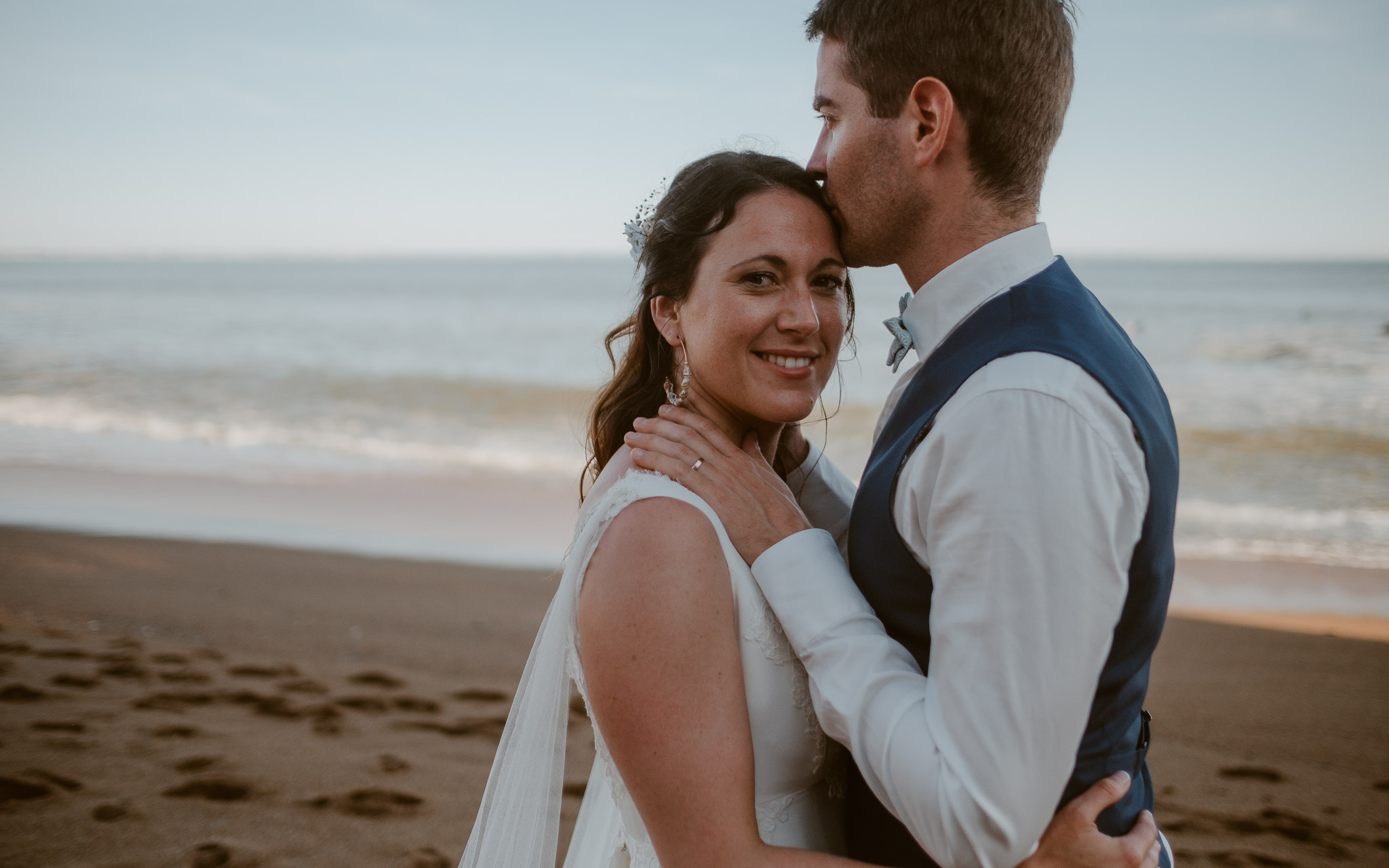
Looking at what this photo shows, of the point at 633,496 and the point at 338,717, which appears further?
the point at 338,717

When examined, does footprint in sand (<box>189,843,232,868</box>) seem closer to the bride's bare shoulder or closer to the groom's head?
the bride's bare shoulder

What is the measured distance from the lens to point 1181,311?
112 ft

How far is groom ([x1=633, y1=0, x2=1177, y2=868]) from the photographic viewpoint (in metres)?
1.38

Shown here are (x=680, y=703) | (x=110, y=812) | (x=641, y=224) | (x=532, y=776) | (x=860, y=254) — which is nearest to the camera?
(x=680, y=703)

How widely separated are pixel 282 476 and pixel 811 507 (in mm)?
9558

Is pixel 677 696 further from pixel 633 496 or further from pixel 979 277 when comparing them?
pixel 979 277

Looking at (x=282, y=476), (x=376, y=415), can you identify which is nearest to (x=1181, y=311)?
(x=376, y=415)

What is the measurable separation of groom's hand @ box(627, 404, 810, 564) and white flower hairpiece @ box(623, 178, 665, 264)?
73 cm

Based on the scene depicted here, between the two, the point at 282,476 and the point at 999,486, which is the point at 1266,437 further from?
the point at 999,486

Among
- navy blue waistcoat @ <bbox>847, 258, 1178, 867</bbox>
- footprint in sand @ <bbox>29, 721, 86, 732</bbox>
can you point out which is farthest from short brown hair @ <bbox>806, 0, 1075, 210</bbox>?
footprint in sand @ <bbox>29, 721, 86, 732</bbox>

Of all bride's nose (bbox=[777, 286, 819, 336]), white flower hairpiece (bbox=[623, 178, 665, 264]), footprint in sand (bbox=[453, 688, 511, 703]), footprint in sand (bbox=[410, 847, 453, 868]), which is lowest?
footprint in sand (bbox=[410, 847, 453, 868])

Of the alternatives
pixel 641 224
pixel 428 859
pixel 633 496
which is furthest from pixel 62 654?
pixel 633 496

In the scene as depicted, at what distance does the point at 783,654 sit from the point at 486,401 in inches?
606

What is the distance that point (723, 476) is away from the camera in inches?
81.0
